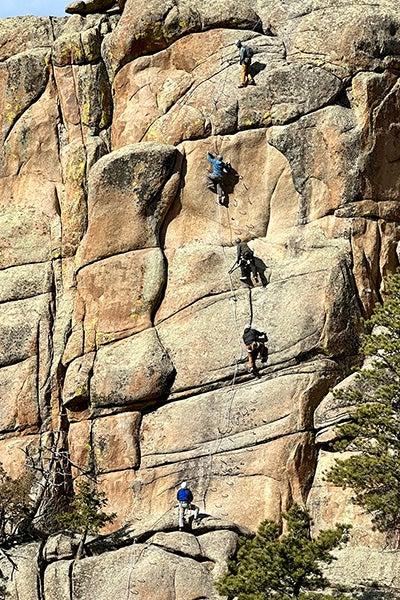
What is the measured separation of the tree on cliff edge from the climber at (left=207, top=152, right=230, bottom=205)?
358 inches

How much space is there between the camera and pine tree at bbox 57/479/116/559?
39125mm

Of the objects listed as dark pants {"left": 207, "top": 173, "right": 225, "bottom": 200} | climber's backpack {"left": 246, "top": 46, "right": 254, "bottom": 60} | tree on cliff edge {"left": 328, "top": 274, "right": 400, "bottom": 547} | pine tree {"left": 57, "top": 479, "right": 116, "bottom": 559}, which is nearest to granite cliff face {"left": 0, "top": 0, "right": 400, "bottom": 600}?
dark pants {"left": 207, "top": 173, "right": 225, "bottom": 200}

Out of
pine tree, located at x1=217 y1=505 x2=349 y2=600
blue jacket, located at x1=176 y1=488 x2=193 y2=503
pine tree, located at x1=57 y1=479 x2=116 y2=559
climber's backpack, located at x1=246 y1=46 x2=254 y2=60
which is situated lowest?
pine tree, located at x1=57 y1=479 x2=116 y2=559

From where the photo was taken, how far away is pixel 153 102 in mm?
47781

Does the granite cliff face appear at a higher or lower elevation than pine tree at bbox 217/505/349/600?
higher

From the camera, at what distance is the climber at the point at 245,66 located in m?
45.4

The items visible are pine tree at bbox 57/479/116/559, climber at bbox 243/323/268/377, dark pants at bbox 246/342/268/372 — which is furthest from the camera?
dark pants at bbox 246/342/268/372

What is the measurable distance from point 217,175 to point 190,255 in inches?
113

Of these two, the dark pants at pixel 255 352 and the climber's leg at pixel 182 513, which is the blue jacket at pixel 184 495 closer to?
the climber's leg at pixel 182 513

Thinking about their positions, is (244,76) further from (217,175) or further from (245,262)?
(245,262)

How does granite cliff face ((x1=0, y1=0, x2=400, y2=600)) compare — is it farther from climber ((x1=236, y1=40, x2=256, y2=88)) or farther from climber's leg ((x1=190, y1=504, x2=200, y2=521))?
climber's leg ((x1=190, y1=504, x2=200, y2=521))

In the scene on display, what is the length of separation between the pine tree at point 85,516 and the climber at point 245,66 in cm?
1483

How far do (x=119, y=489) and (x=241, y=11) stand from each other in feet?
58.4

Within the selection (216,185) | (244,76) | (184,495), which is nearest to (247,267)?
(216,185)
